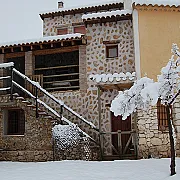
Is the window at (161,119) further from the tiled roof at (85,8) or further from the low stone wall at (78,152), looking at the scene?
the tiled roof at (85,8)

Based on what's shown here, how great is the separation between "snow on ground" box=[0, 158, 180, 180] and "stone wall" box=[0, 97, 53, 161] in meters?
2.99

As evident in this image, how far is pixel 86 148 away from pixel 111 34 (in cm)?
559

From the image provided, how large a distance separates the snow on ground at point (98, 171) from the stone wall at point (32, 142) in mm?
2995

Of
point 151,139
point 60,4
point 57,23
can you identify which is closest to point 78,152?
point 151,139

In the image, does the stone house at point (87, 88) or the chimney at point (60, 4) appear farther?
the chimney at point (60, 4)

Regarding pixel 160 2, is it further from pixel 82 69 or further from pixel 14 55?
pixel 14 55

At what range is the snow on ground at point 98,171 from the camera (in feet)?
28.4

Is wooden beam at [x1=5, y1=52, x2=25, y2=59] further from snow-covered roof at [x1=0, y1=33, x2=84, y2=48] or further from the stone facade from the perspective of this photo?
the stone facade

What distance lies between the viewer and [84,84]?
50.8 ft

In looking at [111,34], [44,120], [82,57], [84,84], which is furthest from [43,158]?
[111,34]

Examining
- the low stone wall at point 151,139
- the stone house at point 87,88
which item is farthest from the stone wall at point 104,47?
the low stone wall at point 151,139

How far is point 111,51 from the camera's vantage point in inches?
619

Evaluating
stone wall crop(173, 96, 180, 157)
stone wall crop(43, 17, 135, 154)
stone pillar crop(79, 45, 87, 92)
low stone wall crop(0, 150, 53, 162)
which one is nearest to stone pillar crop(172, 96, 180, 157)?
stone wall crop(173, 96, 180, 157)

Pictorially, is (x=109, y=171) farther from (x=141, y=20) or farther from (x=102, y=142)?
(x=141, y=20)
